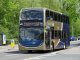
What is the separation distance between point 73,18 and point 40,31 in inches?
1707

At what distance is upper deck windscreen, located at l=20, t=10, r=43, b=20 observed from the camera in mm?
32906

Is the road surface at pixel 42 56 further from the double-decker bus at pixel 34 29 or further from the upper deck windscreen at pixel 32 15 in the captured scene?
the upper deck windscreen at pixel 32 15

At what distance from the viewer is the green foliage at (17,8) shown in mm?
53906

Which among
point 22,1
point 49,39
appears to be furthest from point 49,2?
point 49,39

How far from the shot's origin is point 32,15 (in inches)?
1304

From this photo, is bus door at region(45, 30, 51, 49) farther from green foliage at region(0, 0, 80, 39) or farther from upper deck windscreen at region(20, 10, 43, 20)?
green foliage at region(0, 0, 80, 39)

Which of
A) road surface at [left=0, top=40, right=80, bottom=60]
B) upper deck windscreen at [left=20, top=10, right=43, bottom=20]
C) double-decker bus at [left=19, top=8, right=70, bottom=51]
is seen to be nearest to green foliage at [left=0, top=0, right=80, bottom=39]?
upper deck windscreen at [left=20, top=10, right=43, bottom=20]

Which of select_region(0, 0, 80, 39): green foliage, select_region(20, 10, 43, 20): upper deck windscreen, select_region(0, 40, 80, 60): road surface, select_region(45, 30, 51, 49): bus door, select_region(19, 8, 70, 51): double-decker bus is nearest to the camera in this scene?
select_region(0, 40, 80, 60): road surface

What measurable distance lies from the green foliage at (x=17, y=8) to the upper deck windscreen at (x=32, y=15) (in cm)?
1871

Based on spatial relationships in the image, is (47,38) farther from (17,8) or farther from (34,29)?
(17,8)

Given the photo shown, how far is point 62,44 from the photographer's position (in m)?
40.2

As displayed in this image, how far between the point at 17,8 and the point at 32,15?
28753 millimetres

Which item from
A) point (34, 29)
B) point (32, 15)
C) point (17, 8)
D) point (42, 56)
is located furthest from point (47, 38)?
point (17, 8)

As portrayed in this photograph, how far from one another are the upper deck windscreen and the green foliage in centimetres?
1871
